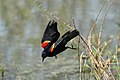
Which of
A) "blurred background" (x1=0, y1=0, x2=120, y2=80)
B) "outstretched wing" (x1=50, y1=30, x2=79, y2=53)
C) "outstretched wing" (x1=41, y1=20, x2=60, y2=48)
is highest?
"blurred background" (x1=0, y1=0, x2=120, y2=80)

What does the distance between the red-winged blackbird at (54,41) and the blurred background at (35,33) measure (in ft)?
3.51

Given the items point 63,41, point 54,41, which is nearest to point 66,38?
point 63,41

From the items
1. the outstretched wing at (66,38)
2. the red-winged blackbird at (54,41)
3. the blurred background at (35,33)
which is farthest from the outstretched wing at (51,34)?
the blurred background at (35,33)

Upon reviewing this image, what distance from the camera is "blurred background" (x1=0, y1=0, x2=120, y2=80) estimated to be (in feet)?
14.9

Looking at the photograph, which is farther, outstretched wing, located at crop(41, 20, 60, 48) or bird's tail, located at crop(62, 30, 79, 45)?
outstretched wing, located at crop(41, 20, 60, 48)

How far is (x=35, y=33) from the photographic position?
5750 mm

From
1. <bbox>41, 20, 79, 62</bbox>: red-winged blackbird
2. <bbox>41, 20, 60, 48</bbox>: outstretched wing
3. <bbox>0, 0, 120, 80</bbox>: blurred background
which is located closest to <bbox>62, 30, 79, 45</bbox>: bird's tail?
<bbox>41, 20, 79, 62</bbox>: red-winged blackbird

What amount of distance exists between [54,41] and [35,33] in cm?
364

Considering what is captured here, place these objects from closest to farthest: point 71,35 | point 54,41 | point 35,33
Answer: point 71,35, point 54,41, point 35,33

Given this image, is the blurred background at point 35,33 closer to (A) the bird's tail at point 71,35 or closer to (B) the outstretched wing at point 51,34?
(B) the outstretched wing at point 51,34

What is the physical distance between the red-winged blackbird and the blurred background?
1.07m

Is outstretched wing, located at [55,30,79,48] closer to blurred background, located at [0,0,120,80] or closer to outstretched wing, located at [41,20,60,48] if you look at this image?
outstretched wing, located at [41,20,60,48]

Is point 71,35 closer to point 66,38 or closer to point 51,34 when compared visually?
point 66,38

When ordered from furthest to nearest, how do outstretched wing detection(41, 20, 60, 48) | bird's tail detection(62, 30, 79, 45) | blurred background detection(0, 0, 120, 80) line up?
blurred background detection(0, 0, 120, 80) < outstretched wing detection(41, 20, 60, 48) < bird's tail detection(62, 30, 79, 45)
